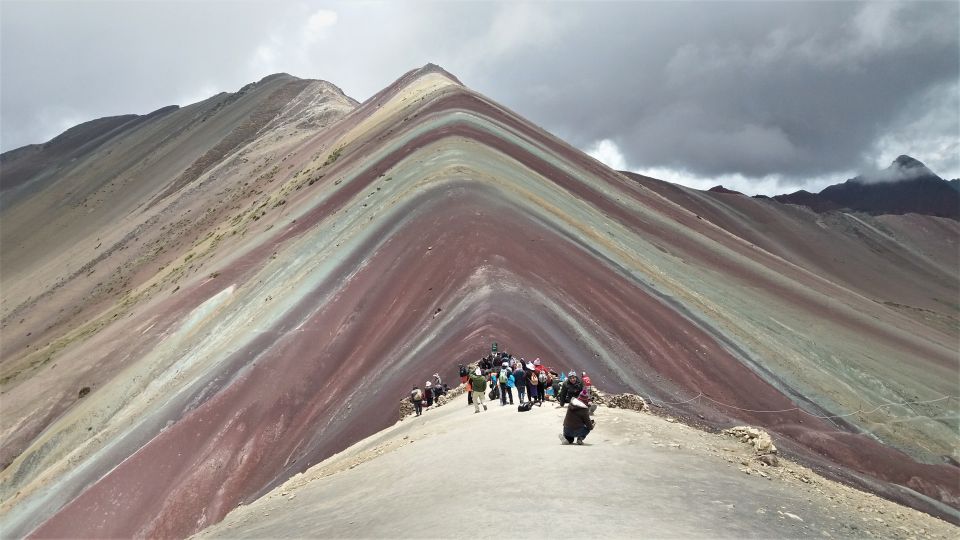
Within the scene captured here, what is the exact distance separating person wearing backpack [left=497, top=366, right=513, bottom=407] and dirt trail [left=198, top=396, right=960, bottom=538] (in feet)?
4.35

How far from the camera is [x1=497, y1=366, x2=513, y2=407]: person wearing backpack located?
59.5 ft

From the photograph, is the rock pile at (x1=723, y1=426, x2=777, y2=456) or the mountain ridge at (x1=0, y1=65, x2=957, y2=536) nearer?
the rock pile at (x1=723, y1=426, x2=777, y2=456)

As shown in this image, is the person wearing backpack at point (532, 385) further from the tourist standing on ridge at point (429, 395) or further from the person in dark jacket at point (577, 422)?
the tourist standing on ridge at point (429, 395)

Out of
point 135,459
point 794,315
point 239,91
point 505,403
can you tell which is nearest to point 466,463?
point 505,403

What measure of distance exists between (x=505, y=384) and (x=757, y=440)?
6145 mm

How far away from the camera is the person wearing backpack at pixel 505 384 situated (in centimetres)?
1812

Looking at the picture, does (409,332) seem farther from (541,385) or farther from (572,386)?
(572,386)

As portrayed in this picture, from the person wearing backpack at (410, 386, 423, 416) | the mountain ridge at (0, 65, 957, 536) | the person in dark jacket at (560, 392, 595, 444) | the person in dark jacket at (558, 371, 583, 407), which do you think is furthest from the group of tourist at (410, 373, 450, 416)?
the person in dark jacket at (560, 392, 595, 444)

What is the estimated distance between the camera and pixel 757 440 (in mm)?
15039

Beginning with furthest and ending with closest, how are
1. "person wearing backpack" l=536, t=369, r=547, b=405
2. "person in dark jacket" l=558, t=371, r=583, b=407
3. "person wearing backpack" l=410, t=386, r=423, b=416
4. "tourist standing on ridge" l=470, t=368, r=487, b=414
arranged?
1. "person wearing backpack" l=410, t=386, r=423, b=416
2. "person wearing backpack" l=536, t=369, r=547, b=405
3. "tourist standing on ridge" l=470, t=368, r=487, b=414
4. "person in dark jacket" l=558, t=371, r=583, b=407

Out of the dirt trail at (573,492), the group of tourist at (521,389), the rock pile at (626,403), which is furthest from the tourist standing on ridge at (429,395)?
the rock pile at (626,403)

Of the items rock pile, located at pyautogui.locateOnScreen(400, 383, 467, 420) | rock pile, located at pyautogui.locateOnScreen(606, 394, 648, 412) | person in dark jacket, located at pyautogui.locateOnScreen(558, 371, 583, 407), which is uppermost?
person in dark jacket, located at pyautogui.locateOnScreen(558, 371, 583, 407)

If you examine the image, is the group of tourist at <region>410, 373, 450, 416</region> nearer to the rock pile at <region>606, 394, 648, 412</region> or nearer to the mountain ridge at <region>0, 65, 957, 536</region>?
the mountain ridge at <region>0, 65, 957, 536</region>

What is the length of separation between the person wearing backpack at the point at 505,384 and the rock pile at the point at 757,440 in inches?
216
